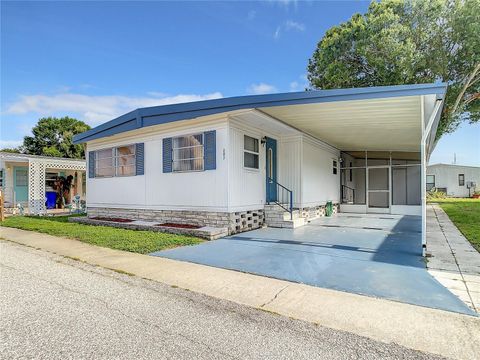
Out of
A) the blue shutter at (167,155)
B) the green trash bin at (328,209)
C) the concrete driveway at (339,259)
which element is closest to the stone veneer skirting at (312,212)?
the green trash bin at (328,209)

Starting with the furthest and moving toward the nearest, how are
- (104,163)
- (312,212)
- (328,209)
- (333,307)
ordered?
(328,209) → (104,163) → (312,212) → (333,307)

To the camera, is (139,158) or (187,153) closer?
(187,153)

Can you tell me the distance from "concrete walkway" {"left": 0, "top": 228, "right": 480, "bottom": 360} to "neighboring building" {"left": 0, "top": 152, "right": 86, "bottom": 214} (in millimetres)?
12336

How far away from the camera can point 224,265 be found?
538 centimetres

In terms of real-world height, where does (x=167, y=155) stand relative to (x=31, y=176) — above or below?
above

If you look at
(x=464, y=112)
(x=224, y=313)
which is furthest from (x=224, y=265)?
(x=464, y=112)

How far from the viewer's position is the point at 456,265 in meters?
5.11

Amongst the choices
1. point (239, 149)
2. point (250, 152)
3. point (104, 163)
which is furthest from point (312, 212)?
point (104, 163)

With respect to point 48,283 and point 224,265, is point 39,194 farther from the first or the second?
point 224,265

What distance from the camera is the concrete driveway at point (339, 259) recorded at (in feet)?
13.1

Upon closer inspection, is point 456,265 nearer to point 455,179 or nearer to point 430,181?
point 430,181

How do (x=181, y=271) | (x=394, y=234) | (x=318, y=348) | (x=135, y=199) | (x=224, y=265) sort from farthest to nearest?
(x=135, y=199), (x=394, y=234), (x=224, y=265), (x=181, y=271), (x=318, y=348)

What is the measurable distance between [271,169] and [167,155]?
3.58 m

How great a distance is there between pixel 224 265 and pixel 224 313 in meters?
1.99
